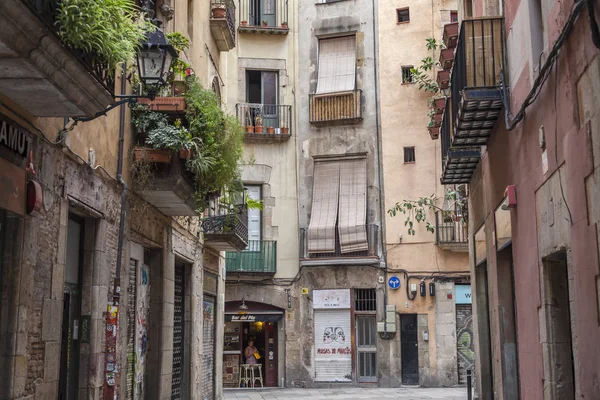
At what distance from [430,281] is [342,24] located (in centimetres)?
966

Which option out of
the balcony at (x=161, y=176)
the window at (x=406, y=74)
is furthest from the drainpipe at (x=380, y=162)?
the balcony at (x=161, y=176)

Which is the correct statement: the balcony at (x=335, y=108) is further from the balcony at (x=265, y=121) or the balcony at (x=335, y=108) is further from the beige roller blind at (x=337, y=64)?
the balcony at (x=265, y=121)

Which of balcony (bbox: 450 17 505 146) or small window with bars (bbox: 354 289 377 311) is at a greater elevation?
balcony (bbox: 450 17 505 146)

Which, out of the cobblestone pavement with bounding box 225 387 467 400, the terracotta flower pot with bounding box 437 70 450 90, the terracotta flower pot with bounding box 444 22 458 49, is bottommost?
the cobblestone pavement with bounding box 225 387 467 400

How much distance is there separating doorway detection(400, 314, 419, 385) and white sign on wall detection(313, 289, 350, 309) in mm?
1917

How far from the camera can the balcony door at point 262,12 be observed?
2814cm

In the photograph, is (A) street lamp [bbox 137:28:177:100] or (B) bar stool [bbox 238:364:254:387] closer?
(A) street lamp [bbox 137:28:177:100]

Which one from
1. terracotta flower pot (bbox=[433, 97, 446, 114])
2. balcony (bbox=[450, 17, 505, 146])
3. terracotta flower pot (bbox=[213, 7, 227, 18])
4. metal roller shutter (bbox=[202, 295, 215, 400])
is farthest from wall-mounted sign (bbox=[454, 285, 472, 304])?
balcony (bbox=[450, 17, 505, 146])

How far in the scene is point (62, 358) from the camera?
8922 millimetres

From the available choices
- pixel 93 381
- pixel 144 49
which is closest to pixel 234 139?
pixel 144 49

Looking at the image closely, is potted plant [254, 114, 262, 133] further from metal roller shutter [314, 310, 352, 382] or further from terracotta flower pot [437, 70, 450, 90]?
terracotta flower pot [437, 70, 450, 90]

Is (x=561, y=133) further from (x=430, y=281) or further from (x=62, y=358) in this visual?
(x=430, y=281)

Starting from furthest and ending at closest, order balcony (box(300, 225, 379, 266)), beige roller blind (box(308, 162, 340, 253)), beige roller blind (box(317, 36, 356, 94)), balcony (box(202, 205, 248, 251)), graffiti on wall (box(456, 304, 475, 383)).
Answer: beige roller blind (box(317, 36, 356, 94))
beige roller blind (box(308, 162, 340, 253))
balcony (box(300, 225, 379, 266))
graffiti on wall (box(456, 304, 475, 383))
balcony (box(202, 205, 248, 251))

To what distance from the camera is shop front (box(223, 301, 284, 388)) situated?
26062mm
